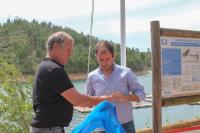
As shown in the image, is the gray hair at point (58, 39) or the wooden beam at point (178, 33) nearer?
the gray hair at point (58, 39)

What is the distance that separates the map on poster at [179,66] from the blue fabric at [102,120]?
1112 mm

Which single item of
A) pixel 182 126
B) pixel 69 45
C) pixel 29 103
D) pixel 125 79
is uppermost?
pixel 69 45

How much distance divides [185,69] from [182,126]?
1.25m

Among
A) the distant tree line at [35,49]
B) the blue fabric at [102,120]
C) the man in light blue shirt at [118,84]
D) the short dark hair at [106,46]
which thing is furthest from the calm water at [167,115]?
the blue fabric at [102,120]

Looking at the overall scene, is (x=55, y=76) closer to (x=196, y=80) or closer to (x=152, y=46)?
(x=152, y=46)

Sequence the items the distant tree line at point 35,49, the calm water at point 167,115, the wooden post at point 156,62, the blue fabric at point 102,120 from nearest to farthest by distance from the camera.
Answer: the blue fabric at point 102,120 → the wooden post at point 156,62 → the distant tree line at point 35,49 → the calm water at point 167,115

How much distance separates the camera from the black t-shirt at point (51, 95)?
119 inches

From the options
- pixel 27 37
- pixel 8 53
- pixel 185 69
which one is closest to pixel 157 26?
pixel 185 69

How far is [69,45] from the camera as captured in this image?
3141mm

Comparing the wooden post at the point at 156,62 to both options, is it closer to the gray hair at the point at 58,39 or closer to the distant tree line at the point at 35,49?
the distant tree line at the point at 35,49

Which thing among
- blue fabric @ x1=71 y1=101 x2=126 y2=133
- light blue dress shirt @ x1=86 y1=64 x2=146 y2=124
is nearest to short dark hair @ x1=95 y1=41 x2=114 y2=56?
light blue dress shirt @ x1=86 y1=64 x2=146 y2=124

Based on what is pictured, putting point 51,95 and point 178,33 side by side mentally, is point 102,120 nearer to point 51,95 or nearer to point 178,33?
point 51,95

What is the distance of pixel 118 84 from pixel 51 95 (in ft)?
2.51

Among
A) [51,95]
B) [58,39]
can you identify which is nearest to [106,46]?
[58,39]
